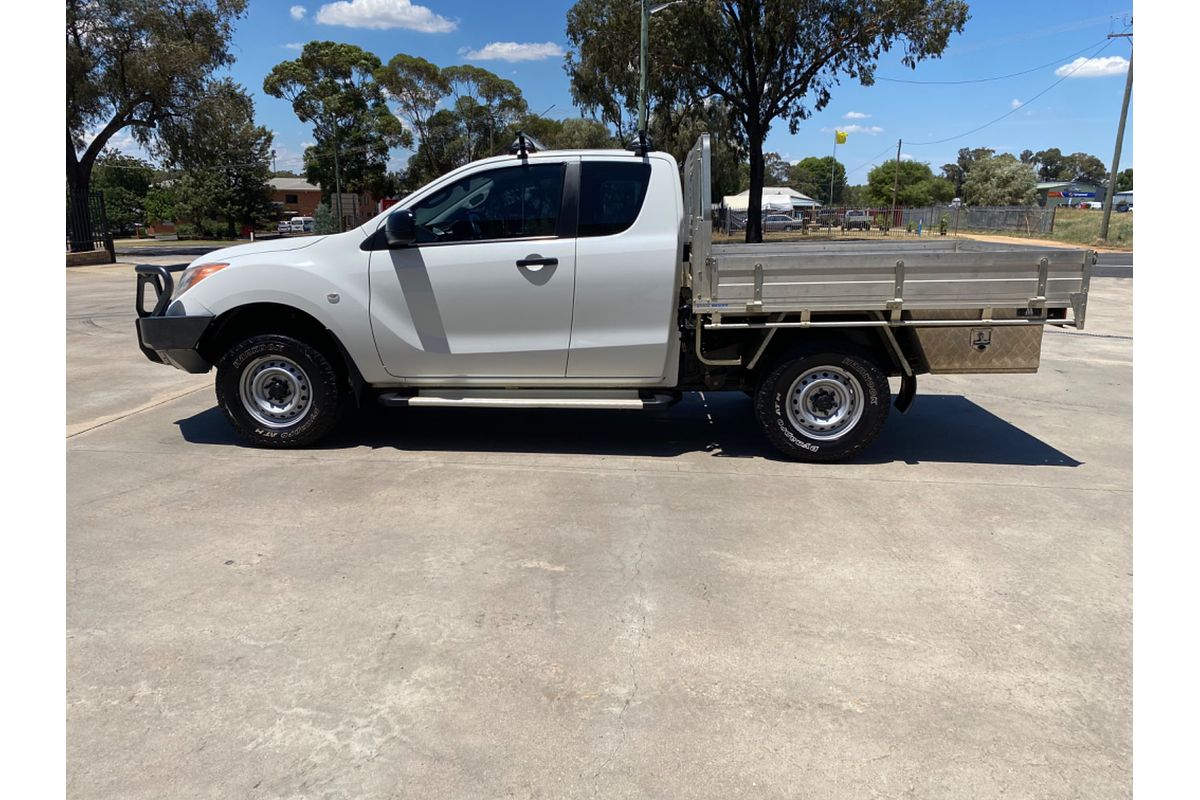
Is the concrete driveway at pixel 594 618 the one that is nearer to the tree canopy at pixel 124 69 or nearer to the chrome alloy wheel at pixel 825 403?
the chrome alloy wheel at pixel 825 403

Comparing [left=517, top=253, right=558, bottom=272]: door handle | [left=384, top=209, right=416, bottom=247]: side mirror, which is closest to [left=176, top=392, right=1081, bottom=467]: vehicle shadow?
[left=517, top=253, right=558, bottom=272]: door handle

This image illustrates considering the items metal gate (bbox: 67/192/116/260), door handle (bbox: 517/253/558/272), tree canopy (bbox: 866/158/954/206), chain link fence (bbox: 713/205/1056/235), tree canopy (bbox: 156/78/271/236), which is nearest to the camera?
door handle (bbox: 517/253/558/272)

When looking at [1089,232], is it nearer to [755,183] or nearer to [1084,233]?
[1084,233]

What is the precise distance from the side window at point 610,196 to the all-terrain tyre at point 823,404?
4.91 ft

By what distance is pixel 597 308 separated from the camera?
565 centimetres

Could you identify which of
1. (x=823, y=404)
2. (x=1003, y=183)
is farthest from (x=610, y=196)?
(x=1003, y=183)

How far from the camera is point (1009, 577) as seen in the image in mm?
4172

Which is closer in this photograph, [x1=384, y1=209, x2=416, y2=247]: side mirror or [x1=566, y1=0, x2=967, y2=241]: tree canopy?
[x1=384, y1=209, x2=416, y2=247]: side mirror

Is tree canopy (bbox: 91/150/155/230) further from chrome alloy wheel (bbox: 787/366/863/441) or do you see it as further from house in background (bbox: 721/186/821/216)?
chrome alloy wheel (bbox: 787/366/863/441)

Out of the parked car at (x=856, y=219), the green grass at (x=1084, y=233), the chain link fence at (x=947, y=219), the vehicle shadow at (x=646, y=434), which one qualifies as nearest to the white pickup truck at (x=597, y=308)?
the vehicle shadow at (x=646, y=434)

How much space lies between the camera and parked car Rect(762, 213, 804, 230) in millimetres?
56438

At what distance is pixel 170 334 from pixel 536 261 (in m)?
2.70

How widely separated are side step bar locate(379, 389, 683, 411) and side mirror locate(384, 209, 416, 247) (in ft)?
3.69

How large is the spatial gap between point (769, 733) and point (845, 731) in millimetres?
275
